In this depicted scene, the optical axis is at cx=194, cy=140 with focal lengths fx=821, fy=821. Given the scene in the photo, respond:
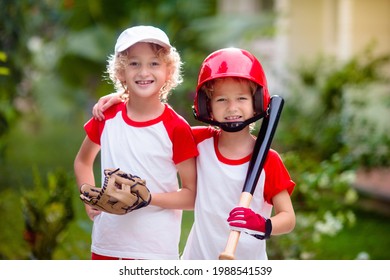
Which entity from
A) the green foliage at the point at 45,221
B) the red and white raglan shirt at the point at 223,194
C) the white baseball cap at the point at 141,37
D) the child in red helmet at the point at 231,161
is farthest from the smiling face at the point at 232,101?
the green foliage at the point at 45,221

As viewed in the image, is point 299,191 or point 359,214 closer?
point 299,191

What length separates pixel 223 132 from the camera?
3.09 metres

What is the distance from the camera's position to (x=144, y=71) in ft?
10.2

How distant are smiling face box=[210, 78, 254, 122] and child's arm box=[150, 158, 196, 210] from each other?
217mm

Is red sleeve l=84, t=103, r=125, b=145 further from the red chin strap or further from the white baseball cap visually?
the red chin strap

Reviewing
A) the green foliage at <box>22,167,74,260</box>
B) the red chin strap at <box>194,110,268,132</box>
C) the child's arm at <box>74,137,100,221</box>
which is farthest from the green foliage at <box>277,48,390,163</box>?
the red chin strap at <box>194,110,268,132</box>

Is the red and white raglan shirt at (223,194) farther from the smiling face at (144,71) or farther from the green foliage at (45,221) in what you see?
the green foliage at (45,221)

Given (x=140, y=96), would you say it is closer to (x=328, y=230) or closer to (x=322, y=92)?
(x=328, y=230)

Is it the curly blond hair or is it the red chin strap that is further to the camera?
the curly blond hair

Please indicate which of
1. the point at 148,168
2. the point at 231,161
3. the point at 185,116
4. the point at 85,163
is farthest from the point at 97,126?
the point at 185,116

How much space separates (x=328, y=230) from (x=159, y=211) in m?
2.53

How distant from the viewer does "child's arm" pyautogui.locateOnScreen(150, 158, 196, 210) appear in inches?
121

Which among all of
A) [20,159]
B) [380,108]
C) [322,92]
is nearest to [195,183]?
[322,92]
